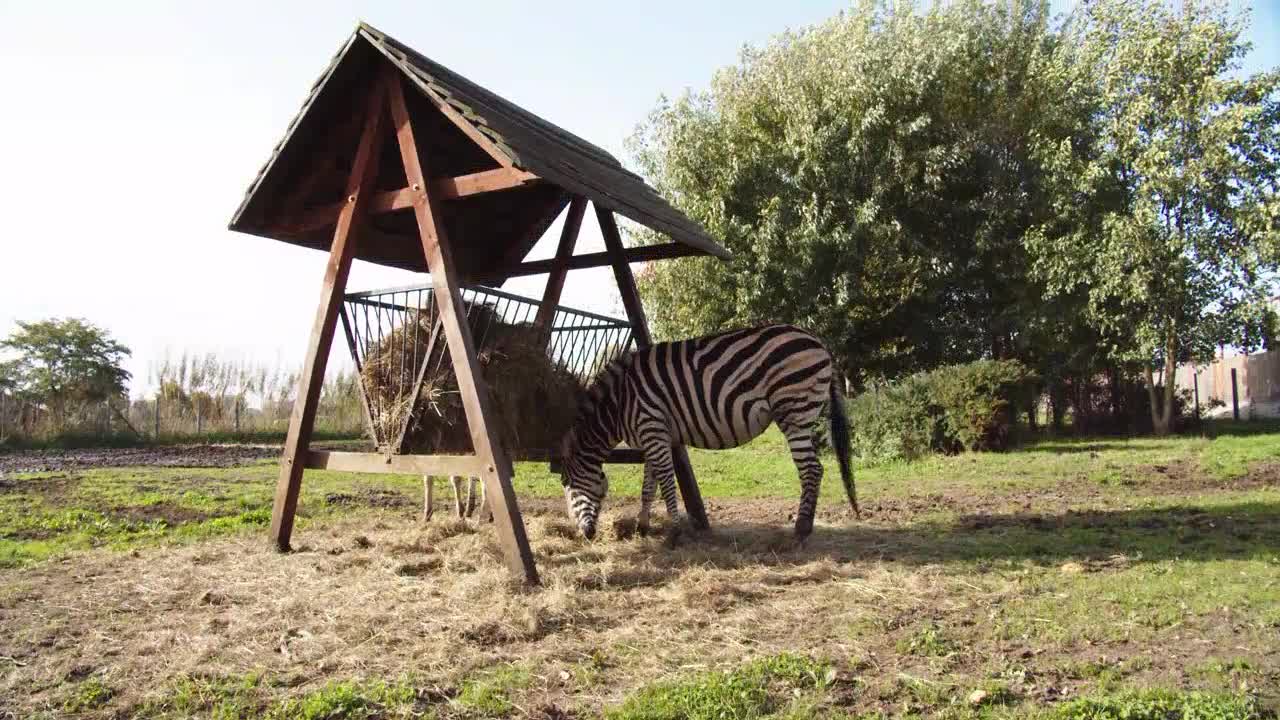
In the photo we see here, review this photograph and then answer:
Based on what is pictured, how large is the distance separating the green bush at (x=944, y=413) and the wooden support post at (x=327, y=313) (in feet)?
44.8

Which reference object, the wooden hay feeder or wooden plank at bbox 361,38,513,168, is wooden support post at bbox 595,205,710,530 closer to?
the wooden hay feeder

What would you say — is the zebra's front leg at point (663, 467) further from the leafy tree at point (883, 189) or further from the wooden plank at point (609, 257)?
the leafy tree at point (883, 189)

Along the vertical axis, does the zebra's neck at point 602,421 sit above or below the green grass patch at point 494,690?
above

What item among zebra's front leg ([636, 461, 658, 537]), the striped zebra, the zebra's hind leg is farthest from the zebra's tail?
zebra's front leg ([636, 461, 658, 537])

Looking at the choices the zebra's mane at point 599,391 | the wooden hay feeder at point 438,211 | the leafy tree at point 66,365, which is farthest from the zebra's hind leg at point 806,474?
the leafy tree at point 66,365

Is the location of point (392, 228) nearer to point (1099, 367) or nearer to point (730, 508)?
point (730, 508)

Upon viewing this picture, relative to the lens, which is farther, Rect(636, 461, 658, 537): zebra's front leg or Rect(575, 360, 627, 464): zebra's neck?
Rect(575, 360, 627, 464): zebra's neck

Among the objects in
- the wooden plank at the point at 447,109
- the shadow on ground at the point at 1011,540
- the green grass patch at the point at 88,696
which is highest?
the wooden plank at the point at 447,109

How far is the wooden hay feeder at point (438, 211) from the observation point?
6.96 m

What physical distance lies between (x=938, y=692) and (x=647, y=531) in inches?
199

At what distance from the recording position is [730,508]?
1209 cm

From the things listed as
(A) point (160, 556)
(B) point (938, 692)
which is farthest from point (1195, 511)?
(A) point (160, 556)

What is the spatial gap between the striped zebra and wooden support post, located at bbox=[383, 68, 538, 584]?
6.97ft

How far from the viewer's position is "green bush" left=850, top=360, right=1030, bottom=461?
18.2 m
